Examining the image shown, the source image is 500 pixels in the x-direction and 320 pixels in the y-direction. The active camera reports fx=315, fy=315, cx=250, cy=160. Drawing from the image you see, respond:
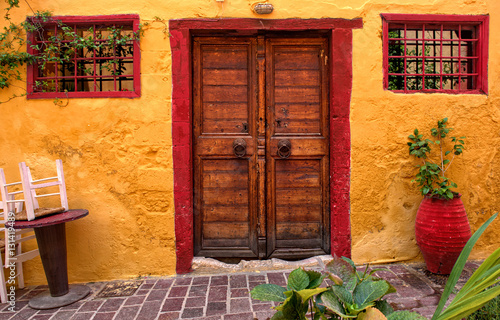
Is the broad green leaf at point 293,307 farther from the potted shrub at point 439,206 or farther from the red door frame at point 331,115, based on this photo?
the potted shrub at point 439,206

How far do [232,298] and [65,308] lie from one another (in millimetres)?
1435

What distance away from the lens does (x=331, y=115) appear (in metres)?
3.38

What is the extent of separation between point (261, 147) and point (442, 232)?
1948mm

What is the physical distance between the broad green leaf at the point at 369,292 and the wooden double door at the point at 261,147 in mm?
2509

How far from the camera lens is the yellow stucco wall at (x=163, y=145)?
3.21m

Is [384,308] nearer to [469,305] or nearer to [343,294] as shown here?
[343,294]

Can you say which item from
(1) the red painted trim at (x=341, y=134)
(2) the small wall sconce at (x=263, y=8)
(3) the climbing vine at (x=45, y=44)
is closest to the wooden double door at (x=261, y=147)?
(1) the red painted trim at (x=341, y=134)

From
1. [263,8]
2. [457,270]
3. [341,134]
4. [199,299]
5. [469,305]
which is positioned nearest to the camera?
[469,305]

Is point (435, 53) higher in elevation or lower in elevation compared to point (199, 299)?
higher

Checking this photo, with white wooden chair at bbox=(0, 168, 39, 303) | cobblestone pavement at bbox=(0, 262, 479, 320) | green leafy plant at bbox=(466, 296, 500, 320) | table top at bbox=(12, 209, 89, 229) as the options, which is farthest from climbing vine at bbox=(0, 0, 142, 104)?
green leafy plant at bbox=(466, 296, 500, 320)

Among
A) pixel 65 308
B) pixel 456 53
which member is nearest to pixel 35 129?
pixel 65 308

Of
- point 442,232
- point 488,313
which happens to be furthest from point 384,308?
point 442,232

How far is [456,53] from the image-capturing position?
12.1 feet

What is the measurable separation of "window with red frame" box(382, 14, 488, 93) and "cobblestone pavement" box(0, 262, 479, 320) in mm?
1996
